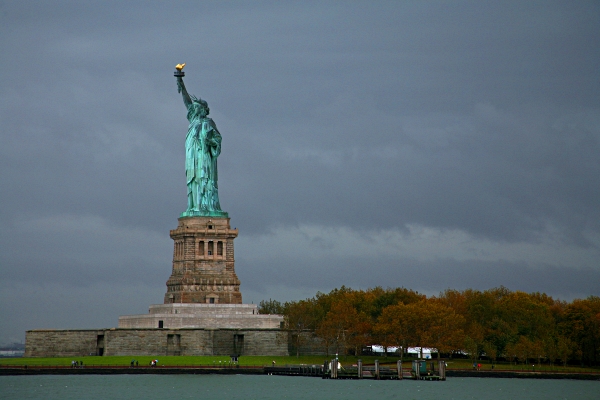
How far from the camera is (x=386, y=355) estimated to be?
374 ft

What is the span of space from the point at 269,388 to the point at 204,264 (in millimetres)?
26837

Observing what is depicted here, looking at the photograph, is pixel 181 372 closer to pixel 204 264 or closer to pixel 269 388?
pixel 269 388

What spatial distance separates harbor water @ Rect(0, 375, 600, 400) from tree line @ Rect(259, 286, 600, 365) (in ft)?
19.4

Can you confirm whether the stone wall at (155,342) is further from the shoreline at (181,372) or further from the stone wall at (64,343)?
the shoreline at (181,372)

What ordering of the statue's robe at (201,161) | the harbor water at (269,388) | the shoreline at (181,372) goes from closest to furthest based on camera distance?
the harbor water at (269,388), the shoreline at (181,372), the statue's robe at (201,161)

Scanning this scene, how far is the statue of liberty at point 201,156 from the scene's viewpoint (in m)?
116

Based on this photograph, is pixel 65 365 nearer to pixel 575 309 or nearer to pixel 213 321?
pixel 213 321

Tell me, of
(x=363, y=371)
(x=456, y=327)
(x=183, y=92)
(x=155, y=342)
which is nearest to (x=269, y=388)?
(x=363, y=371)

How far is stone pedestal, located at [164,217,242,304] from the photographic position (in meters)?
112

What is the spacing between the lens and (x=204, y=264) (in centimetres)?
11338

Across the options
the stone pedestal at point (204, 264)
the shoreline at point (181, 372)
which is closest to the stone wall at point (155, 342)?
the shoreline at point (181, 372)

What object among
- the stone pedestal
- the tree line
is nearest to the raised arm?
the stone pedestal

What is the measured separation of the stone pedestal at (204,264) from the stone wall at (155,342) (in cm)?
664

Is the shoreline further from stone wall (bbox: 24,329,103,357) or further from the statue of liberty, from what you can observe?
the statue of liberty
